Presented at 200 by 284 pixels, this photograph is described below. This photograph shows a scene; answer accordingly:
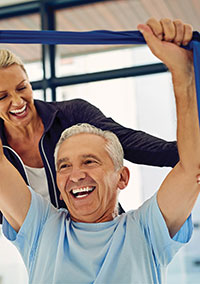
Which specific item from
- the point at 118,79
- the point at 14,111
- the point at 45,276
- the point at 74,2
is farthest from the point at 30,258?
the point at 74,2

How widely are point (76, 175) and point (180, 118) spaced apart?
33 cm

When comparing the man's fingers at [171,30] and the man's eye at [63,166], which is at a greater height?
the man's fingers at [171,30]

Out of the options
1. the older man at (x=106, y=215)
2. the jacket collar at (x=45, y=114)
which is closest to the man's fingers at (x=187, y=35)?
the older man at (x=106, y=215)

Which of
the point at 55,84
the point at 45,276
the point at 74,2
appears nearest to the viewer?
the point at 45,276

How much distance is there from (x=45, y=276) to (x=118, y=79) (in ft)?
5.72

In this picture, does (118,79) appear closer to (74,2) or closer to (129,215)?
(74,2)

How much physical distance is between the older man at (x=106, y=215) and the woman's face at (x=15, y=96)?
0.35 meters

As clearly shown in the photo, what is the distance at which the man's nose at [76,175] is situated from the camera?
1268 millimetres

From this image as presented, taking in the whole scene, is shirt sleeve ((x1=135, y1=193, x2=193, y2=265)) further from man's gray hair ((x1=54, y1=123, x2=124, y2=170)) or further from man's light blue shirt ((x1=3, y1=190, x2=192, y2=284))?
man's gray hair ((x1=54, y1=123, x2=124, y2=170))

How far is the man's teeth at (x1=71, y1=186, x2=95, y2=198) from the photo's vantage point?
4.15ft

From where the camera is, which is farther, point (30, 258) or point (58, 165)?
point (58, 165)

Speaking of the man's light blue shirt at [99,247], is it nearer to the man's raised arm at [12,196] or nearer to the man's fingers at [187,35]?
the man's raised arm at [12,196]

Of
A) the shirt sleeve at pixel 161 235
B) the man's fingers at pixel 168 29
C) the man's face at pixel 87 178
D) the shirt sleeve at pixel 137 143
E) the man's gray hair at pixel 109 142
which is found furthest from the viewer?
the shirt sleeve at pixel 137 143

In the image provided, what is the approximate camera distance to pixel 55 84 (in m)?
2.81
